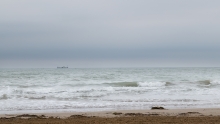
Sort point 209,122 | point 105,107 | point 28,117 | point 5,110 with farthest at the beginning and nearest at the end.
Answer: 1. point 105,107
2. point 5,110
3. point 28,117
4. point 209,122

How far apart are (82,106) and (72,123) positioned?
5323 millimetres

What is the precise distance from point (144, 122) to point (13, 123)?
160 inches

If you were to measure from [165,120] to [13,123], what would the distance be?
15.7ft

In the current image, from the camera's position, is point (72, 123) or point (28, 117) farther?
point (28, 117)

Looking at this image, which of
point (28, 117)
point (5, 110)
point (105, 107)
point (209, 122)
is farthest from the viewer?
point (105, 107)

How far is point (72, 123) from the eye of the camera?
9062 mm

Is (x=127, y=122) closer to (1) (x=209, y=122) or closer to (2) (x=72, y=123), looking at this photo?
(2) (x=72, y=123)

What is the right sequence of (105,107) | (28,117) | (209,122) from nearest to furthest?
(209,122) < (28,117) < (105,107)

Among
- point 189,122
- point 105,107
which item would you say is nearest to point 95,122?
point 189,122

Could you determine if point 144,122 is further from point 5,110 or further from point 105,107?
point 5,110

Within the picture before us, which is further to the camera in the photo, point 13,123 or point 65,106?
point 65,106

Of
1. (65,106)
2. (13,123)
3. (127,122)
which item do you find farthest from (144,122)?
(65,106)

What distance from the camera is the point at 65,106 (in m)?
14.3

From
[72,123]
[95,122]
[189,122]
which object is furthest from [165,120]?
[72,123]
